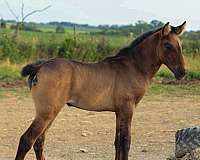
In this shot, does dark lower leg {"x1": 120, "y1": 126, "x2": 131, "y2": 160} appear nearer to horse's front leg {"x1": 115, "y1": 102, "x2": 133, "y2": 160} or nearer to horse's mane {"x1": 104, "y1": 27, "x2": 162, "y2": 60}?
horse's front leg {"x1": 115, "y1": 102, "x2": 133, "y2": 160}

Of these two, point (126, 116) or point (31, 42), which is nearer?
point (126, 116)

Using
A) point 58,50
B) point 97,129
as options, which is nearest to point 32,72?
A: point 97,129

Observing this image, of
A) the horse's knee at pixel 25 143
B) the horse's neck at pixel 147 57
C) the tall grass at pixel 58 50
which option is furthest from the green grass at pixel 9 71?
the horse's knee at pixel 25 143

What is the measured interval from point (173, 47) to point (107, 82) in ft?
3.80

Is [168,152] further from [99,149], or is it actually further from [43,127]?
[43,127]

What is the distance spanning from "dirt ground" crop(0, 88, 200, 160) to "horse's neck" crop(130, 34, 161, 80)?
1508mm

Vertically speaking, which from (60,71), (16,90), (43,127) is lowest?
(16,90)

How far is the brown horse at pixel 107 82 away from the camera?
26.5 ft

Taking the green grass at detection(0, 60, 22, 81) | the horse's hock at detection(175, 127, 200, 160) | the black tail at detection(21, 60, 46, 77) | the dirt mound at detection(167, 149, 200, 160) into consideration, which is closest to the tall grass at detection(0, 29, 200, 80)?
the green grass at detection(0, 60, 22, 81)

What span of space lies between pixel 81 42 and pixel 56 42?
5.15 feet

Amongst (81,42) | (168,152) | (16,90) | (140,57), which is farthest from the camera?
(81,42)

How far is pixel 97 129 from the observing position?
11820 mm

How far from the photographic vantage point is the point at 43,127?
801 cm

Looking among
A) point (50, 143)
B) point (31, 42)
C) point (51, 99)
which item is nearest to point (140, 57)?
point (51, 99)
